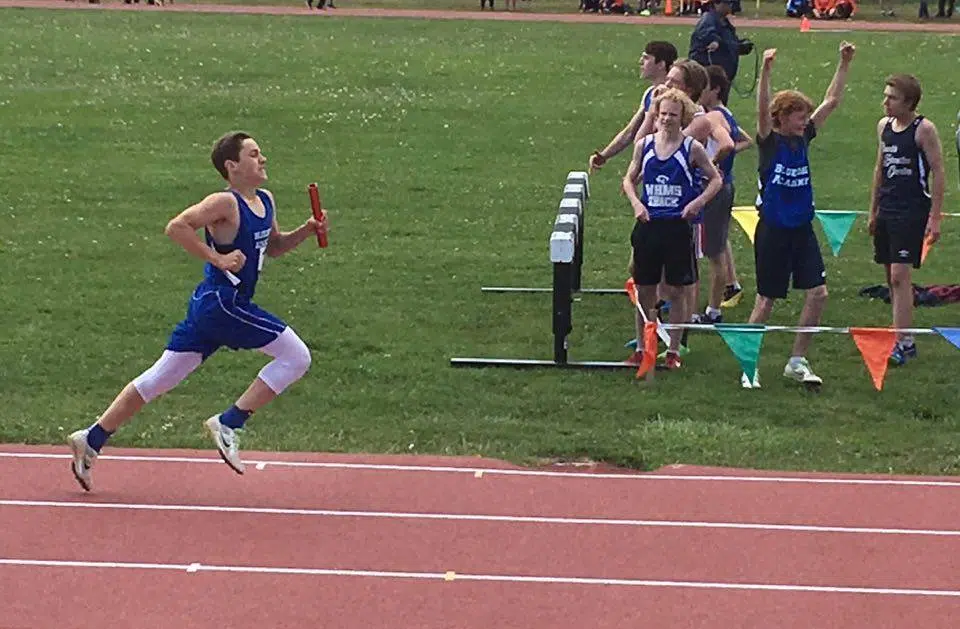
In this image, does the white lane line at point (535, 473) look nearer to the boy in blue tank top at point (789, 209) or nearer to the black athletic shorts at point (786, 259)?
the boy in blue tank top at point (789, 209)

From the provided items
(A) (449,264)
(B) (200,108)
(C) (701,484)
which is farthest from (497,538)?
(B) (200,108)

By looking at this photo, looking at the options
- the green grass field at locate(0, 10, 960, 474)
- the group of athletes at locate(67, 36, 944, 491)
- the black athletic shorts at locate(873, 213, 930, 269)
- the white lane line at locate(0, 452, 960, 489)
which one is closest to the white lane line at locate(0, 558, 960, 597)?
the white lane line at locate(0, 452, 960, 489)

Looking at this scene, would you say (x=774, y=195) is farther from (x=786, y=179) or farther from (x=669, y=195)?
(x=669, y=195)

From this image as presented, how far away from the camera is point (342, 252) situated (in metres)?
14.1

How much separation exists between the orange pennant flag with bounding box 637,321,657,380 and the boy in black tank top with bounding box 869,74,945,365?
165 centimetres

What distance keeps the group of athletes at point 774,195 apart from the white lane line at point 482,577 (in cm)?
319

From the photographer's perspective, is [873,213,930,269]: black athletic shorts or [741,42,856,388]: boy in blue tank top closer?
[741,42,856,388]: boy in blue tank top

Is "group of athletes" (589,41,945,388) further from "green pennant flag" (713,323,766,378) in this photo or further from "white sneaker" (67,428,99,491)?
"white sneaker" (67,428,99,491)

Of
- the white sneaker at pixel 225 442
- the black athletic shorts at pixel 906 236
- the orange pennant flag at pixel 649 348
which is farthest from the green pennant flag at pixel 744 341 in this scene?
the white sneaker at pixel 225 442

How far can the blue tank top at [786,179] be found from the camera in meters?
10.1

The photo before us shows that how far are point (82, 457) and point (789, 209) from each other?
4650 mm

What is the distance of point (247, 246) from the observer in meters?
8.00

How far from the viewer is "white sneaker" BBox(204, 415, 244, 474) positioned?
26.8ft

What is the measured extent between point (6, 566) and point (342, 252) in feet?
23.7
